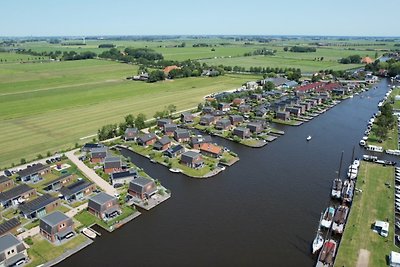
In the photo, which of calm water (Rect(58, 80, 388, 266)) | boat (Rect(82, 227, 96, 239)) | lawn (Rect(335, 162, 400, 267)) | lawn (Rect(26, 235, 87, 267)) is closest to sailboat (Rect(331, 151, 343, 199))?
calm water (Rect(58, 80, 388, 266))

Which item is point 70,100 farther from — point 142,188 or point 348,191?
point 348,191

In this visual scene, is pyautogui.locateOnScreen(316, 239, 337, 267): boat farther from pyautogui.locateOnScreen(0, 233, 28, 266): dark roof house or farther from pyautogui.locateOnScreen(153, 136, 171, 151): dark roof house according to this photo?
pyautogui.locateOnScreen(153, 136, 171, 151): dark roof house

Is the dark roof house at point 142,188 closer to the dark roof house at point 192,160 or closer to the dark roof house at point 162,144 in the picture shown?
the dark roof house at point 192,160

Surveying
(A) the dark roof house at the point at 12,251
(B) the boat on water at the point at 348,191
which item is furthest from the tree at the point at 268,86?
(A) the dark roof house at the point at 12,251

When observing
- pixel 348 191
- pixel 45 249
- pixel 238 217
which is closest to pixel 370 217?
pixel 348 191

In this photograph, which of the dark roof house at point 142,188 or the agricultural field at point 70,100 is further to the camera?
the agricultural field at point 70,100
